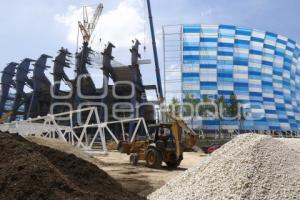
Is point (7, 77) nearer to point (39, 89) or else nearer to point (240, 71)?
point (39, 89)

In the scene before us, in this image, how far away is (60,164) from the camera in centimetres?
955

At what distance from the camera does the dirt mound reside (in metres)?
6.62

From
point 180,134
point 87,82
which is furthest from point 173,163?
point 87,82

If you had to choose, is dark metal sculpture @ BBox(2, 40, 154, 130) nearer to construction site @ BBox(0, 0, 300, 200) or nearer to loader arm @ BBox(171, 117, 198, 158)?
construction site @ BBox(0, 0, 300, 200)

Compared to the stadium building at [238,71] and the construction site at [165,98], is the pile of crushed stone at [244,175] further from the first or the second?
the stadium building at [238,71]

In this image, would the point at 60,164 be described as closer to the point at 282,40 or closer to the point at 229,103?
the point at 229,103

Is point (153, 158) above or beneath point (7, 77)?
beneath

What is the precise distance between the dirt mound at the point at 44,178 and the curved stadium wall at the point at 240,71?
A: 235 ft

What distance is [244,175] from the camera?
363 inches

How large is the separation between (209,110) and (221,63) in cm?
1448

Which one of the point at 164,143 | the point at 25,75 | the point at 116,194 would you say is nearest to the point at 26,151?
the point at 116,194

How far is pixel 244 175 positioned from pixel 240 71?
256 ft

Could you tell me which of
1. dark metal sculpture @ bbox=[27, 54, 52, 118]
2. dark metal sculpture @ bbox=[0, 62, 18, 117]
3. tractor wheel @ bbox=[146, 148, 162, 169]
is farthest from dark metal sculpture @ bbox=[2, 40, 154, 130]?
tractor wheel @ bbox=[146, 148, 162, 169]

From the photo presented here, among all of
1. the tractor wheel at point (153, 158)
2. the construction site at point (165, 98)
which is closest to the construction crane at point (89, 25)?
the construction site at point (165, 98)
